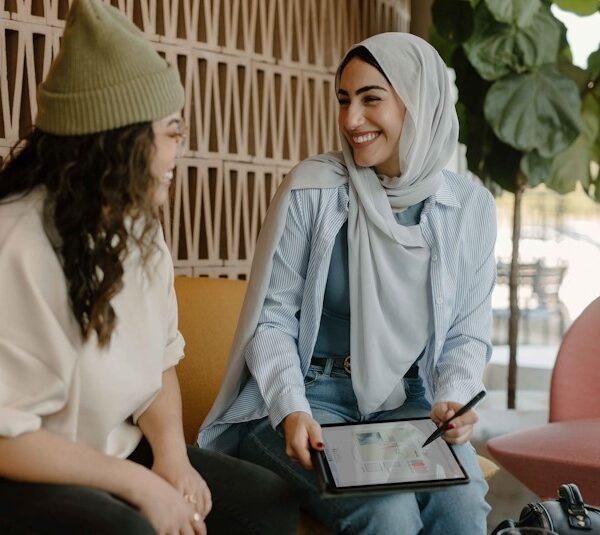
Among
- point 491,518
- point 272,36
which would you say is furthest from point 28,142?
point 491,518

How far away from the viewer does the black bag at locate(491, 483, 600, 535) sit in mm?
1779

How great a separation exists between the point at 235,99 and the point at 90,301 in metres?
1.81

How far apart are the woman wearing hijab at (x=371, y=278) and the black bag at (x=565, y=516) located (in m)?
0.16

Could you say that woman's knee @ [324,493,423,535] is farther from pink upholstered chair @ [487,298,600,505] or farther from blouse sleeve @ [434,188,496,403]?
pink upholstered chair @ [487,298,600,505]

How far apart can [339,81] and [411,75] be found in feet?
0.57

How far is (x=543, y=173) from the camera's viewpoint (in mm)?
3619

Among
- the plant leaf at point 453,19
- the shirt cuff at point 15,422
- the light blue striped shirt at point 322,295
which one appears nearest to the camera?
the shirt cuff at point 15,422

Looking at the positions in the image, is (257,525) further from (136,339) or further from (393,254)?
(393,254)

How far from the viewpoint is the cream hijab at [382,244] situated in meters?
1.98

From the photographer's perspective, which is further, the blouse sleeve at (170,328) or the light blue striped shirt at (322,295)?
the light blue striped shirt at (322,295)

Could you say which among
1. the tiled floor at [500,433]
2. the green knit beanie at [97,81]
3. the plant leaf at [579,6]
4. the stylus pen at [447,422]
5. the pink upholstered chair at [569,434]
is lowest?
the tiled floor at [500,433]

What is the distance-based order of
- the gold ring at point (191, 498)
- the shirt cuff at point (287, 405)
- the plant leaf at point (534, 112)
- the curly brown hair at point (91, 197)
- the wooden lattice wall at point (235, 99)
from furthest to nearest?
the plant leaf at point (534, 112), the wooden lattice wall at point (235, 99), the shirt cuff at point (287, 405), the gold ring at point (191, 498), the curly brown hair at point (91, 197)

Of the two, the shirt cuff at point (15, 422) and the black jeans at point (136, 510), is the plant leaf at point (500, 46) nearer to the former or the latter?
the black jeans at point (136, 510)

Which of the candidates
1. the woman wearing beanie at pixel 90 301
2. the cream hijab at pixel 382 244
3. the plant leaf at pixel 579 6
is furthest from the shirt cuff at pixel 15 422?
the plant leaf at pixel 579 6
